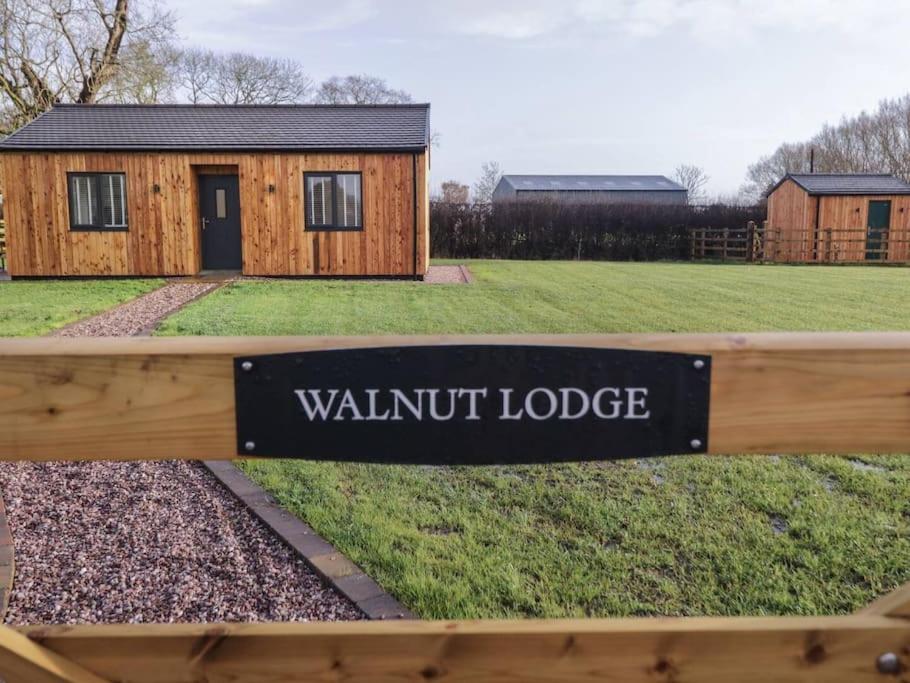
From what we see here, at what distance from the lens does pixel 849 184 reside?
90.8ft

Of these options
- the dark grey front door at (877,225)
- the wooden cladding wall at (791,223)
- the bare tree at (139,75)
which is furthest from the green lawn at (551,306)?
the bare tree at (139,75)

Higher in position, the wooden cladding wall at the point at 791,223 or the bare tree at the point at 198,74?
the bare tree at the point at 198,74

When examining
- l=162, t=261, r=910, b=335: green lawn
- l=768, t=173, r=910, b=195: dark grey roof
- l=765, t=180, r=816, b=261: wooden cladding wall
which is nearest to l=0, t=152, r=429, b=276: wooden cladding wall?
l=162, t=261, r=910, b=335: green lawn

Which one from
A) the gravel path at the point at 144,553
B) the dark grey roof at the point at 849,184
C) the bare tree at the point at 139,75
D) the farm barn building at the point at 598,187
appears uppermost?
→ the bare tree at the point at 139,75

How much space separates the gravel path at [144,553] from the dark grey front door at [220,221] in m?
13.5

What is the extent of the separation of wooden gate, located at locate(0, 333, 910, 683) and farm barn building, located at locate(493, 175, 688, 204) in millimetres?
48913

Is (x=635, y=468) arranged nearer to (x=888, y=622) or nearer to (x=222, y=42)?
(x=888, y=622)

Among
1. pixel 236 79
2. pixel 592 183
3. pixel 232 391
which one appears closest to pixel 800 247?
pixel 236 79

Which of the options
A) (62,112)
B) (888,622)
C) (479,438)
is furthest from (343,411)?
(62,112)

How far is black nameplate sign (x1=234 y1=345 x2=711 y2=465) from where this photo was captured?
127cm

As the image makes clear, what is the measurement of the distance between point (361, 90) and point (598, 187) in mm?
17589

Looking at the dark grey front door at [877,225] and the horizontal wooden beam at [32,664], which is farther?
the dark grey front door at [877,225]

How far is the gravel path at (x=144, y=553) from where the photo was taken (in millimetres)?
2879

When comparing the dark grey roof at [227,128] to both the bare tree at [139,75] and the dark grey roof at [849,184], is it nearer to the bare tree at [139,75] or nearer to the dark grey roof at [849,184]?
the bare tree at [139,75]
